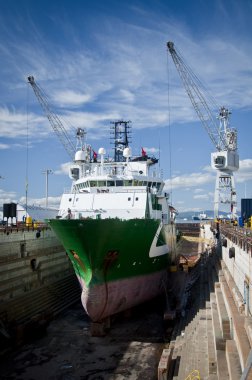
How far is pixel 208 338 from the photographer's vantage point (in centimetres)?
1518

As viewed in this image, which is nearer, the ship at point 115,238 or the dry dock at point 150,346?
the dry dock at point 150,346

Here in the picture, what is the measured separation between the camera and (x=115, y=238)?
19000mm

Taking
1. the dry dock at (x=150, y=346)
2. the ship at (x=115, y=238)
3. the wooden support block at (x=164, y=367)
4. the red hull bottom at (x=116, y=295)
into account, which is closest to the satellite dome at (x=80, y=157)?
the ship at (x=115, y=238)

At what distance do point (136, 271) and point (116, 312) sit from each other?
261cm

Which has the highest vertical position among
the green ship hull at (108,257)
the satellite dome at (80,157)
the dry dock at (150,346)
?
the satellite dome at (80,157)

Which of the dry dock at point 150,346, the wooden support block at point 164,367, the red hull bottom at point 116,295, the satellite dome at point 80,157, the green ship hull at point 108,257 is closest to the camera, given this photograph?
the dry dock at point 150,346

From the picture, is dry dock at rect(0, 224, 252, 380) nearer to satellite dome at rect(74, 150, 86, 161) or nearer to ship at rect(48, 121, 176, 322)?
ship at rect(48, 121, 176, 322)

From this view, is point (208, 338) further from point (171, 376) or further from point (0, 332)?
point (0, 332)

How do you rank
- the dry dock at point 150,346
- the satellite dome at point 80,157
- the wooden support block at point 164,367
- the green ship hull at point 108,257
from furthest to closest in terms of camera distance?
1. the satellite dome at point 80,157
2. the green ship hull at point 108,257
3. the wooden support block at point 164,367
4. the dry dock at point 150,346

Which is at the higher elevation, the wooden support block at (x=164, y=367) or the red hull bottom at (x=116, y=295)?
the red hull bottom at (x=116, y=295)

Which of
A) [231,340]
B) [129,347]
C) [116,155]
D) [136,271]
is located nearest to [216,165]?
[116,155]

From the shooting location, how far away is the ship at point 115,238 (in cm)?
1873

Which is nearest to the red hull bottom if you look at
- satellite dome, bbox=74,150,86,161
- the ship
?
the ship

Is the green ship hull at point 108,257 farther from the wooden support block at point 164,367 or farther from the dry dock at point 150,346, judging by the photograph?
the wooden support block at point 164,367
